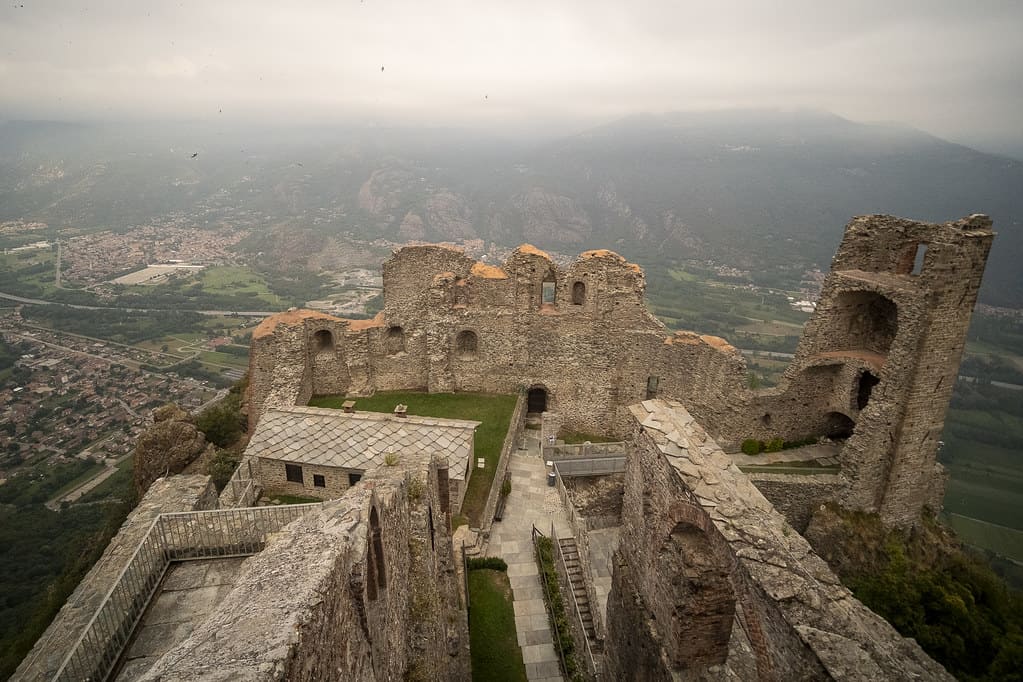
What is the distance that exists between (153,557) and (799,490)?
1921 centimetres

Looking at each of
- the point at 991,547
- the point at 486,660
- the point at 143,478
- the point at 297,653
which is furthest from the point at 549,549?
the point at 991,547

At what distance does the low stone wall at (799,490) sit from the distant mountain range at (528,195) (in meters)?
108

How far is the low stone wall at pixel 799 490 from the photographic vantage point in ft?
61.2

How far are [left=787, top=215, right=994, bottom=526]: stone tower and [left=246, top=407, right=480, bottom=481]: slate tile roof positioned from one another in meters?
13.5

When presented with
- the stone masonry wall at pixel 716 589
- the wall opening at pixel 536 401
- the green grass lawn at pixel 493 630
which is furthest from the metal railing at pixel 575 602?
the wall opening at pixel 536 401

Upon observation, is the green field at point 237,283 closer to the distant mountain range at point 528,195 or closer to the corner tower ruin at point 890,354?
the distant mountain range at point 528,195

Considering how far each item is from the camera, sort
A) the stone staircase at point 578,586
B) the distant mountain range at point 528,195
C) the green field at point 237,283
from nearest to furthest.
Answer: the stone staircase at point 578,586 < the green field at point 237,283 < the distant mountain range at point 528,195

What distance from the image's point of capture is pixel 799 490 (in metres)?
18.8

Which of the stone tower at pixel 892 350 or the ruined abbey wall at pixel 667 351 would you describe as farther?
the ruined abbey wall at pixel 667 351

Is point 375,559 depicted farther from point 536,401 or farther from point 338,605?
point 536,401

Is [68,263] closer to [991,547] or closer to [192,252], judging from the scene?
[192,252]

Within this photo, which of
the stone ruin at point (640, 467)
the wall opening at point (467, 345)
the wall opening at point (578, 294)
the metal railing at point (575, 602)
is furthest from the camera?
the wall opening at point (467, 345)

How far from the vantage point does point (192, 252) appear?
115 meters

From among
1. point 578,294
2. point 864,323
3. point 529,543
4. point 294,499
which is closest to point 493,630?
point 529,543
